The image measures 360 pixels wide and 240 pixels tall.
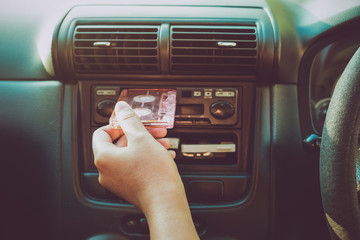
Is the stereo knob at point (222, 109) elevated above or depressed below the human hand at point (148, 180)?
above

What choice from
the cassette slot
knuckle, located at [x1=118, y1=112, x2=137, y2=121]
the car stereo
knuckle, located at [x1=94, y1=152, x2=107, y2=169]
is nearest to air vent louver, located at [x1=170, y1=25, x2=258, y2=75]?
the car stereo

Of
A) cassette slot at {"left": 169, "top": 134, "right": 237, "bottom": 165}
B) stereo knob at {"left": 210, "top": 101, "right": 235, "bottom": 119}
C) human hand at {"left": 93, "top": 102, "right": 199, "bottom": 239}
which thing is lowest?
cassette slot at {"left": 169, "top": 134, "right": 237, "bottom": 165}

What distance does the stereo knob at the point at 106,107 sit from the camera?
1.23 m

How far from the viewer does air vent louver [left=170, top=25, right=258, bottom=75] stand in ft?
3.73

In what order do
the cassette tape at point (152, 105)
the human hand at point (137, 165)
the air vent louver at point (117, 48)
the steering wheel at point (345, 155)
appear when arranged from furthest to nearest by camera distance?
the air vent louver at point (117, 48) < the cassette tape at point (152, 105) < the human hand at point (137, 165) < the steering wheel at point (345, 155)

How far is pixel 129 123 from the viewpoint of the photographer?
0.80 m

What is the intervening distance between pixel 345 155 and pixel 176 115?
2.31ft

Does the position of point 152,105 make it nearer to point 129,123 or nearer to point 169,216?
point 129,123

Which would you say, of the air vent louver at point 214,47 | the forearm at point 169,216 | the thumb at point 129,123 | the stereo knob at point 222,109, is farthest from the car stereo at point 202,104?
the forearm at point 169,216

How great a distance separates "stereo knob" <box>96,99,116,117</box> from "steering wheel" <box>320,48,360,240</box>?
83 centimetres

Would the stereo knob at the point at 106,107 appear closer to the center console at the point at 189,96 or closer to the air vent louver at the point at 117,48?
the center console at the point at 189,96

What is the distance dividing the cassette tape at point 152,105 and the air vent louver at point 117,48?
86mm

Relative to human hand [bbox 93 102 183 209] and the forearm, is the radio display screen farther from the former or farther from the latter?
the forearm

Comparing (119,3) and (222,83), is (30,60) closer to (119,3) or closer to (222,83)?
(119,3)
